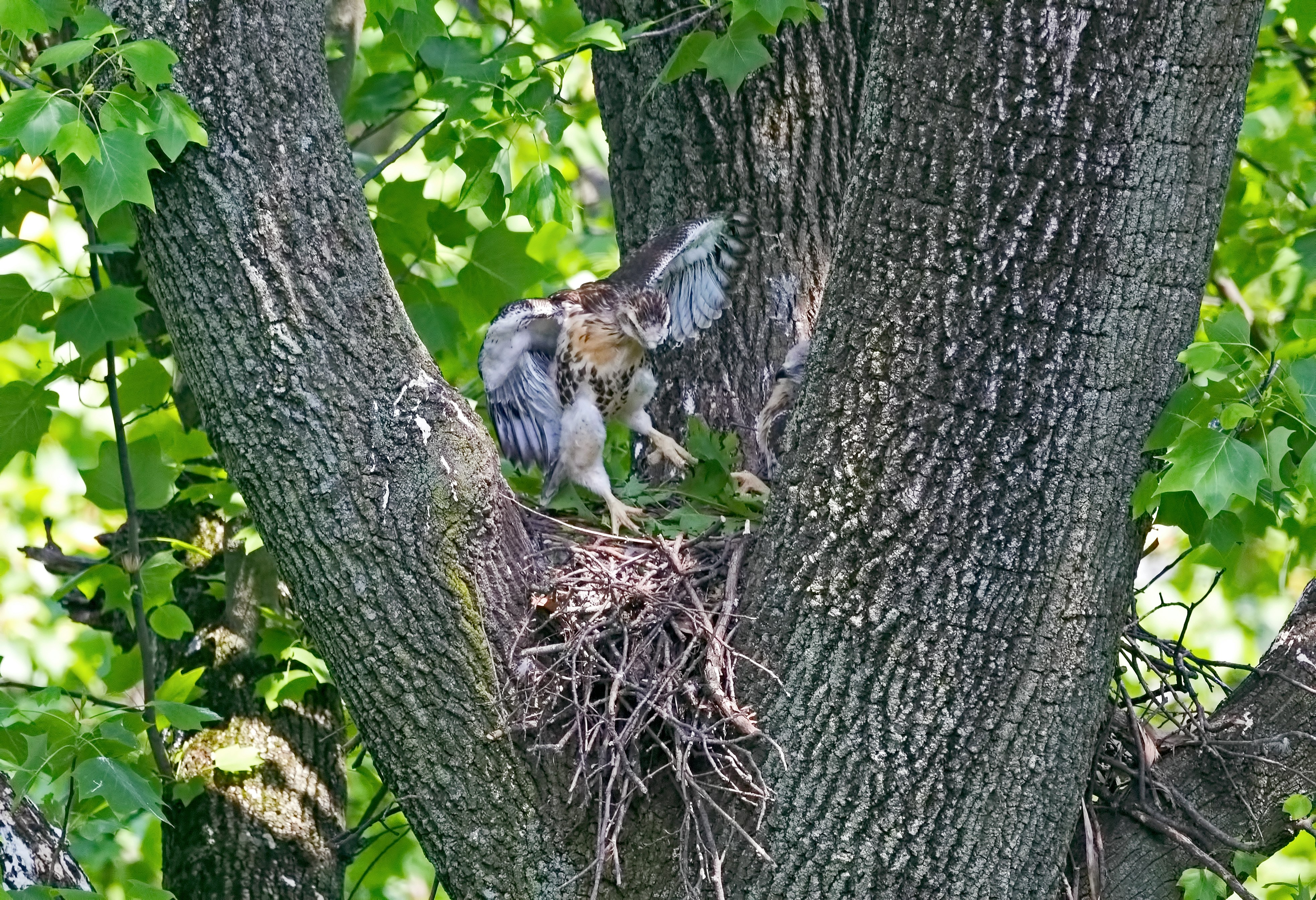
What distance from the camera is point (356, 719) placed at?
265 centimetres

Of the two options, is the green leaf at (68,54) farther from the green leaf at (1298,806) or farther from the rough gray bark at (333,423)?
the green leaf at (1298,806)

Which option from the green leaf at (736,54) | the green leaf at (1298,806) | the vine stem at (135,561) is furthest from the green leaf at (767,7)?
the green leaf at (1298,806)

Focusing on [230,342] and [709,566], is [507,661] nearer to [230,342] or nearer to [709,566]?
[709,566]

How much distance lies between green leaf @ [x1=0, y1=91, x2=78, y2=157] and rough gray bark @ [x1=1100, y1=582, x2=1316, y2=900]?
2.53m

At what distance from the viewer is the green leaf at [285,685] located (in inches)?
152

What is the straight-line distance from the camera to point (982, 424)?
2.32 meters

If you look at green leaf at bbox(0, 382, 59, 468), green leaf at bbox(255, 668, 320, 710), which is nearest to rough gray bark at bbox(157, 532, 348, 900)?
green leaf at bbox(255, 668, 320, 710)

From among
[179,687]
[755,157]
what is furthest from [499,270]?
[179,687]

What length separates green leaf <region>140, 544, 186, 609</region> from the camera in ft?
11.6

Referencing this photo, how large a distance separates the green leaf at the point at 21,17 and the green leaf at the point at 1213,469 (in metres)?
2.43

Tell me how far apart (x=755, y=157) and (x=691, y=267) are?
364mm

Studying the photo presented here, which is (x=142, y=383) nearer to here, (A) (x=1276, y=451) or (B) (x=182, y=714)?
(B) (x=182, y=714)

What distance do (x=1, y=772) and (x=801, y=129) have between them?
99.2 inches

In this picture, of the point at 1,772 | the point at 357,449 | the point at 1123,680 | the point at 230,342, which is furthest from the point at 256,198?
the point at 1123,680
